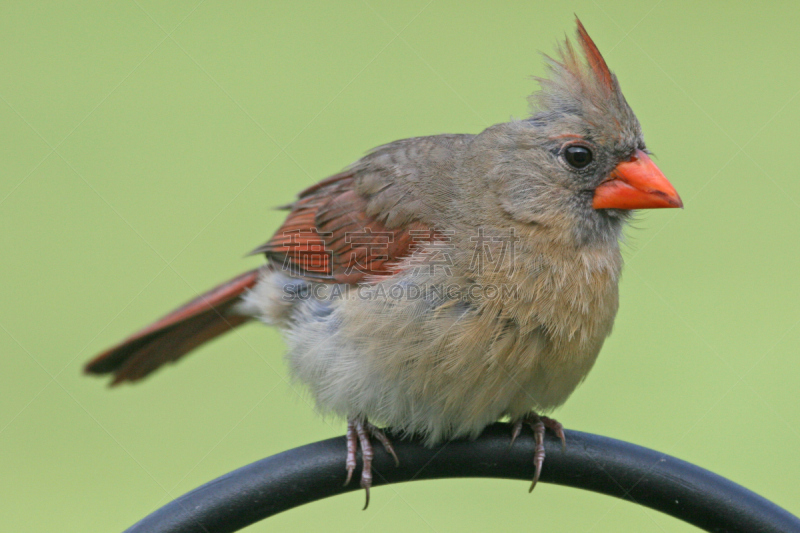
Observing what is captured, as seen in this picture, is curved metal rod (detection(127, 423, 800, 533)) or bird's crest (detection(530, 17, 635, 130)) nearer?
curved metal rod (detection(127, 423, 800, 533))

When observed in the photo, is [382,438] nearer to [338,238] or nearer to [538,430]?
[538,430]

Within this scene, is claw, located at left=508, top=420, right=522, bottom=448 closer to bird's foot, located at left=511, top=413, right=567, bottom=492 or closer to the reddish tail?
bird's foot, located at left=511, top=413, right=567, bottom=492

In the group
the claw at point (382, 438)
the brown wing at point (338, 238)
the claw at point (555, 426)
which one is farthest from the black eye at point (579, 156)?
the claw at point (382, 438)

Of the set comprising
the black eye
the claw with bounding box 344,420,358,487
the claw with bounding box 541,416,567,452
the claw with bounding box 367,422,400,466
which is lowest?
the claw with bounding box 344,420,358,487

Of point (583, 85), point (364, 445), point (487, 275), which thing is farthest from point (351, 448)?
point (583, 85)

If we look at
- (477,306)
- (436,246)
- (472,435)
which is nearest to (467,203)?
(436,246)

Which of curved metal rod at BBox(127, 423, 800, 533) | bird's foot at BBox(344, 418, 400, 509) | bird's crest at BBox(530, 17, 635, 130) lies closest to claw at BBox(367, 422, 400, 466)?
bird's foot at BBox(344, 418, 400, 509)

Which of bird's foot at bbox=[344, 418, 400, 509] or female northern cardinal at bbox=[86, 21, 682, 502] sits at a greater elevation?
female northern cardinal at bbox=[86, 21, 682, 502]

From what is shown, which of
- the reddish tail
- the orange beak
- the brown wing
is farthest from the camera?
the reddish tail
